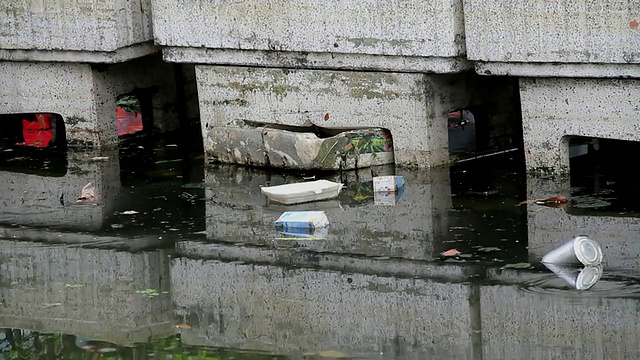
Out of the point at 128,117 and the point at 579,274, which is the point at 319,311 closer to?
the point at 579,274

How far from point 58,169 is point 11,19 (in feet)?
4.91

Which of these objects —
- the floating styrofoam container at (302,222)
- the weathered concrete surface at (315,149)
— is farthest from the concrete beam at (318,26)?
the floating styrofoam container at (302,222)

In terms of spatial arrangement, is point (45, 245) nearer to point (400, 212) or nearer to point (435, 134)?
point (400, 212)

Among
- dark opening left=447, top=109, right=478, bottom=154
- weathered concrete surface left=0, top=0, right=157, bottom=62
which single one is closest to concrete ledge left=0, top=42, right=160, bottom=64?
weathered concrete surface left=0, top=0, right=157, bottom=62

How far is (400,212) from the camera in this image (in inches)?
349

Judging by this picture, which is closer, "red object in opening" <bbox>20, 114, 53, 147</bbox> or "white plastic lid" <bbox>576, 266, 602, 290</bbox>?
"white plastic lid" <bbox>576, 266, 602, 290</bbox>

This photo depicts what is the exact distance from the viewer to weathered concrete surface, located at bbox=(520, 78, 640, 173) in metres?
8.97

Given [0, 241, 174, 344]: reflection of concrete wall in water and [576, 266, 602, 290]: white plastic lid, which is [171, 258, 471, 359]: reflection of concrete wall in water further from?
[576, 266, 602, 290]: white plastic lid

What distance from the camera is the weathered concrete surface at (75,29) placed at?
11.1 metres

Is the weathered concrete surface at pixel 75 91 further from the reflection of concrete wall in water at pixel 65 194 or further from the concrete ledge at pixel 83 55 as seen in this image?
the reflection of concrete wall in water at pixel 65 194

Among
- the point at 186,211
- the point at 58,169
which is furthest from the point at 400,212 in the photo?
the point at 58,169

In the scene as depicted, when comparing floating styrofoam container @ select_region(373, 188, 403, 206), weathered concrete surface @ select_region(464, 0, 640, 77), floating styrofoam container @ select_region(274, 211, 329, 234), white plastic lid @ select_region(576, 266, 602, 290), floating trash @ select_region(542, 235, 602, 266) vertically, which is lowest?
white plastic lid @ select_region(576, 266, 602, 290)

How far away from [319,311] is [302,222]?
5.23 ft

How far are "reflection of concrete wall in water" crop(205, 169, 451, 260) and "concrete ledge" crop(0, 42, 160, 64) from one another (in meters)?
1.75
